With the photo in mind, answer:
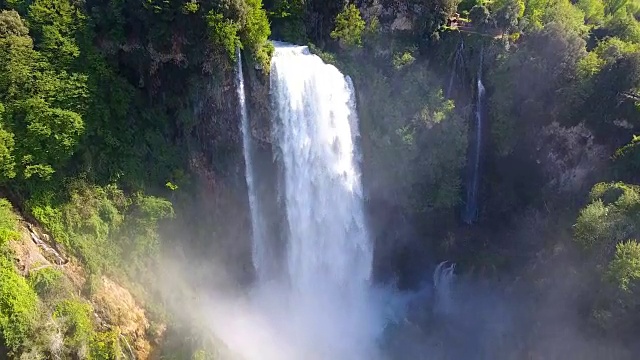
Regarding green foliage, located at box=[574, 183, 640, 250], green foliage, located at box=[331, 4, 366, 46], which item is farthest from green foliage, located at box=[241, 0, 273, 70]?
green foliage, located at box=[574, 183, 640, 250]

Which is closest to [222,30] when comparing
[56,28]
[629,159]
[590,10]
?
[56,28]

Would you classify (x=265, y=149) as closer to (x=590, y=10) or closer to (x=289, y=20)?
(x=289, y=20)

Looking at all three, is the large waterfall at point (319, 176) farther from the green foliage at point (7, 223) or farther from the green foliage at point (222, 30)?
the green foliage at point (7, 223)

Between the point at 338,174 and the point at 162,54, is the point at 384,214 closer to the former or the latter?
the point at 338,174

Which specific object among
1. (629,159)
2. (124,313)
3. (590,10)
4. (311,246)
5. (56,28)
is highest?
(590,10)

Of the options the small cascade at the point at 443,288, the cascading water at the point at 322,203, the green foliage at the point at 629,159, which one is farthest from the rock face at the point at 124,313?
the green foliage at the point at 629,159

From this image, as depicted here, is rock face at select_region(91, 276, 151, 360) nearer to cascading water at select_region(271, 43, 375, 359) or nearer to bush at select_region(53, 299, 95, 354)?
bush at select_region(53, 299, 95, 354)

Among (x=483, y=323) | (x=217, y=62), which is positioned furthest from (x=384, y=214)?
(x=217, y=62)
